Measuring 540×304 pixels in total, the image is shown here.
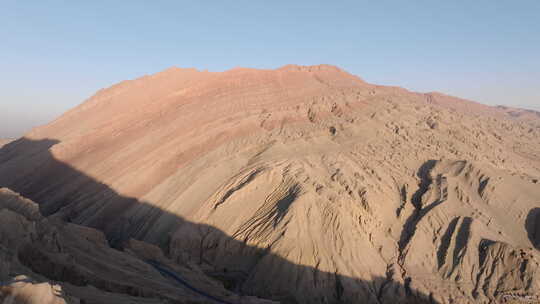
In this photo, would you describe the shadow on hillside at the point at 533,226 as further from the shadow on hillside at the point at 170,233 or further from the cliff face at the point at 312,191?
the shadow on hillside at the point at 170,233

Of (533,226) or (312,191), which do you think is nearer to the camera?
(312,191)

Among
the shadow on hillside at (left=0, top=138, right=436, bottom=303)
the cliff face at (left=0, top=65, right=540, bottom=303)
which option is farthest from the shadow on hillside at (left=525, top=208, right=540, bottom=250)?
the shadow on hillside at (left=0, top=138, right=436, bottom=303)

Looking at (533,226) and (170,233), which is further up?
(533,226)

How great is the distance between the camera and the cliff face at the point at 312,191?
15391mm

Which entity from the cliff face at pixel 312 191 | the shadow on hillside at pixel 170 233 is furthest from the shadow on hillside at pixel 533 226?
the shadow on hillside at pixel 170 233

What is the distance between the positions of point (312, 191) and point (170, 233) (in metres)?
7.20

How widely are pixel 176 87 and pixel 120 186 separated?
12340 mm

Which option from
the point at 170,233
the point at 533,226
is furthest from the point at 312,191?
the point at 533,226

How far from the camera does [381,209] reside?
1822 cm

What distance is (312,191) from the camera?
17.5m

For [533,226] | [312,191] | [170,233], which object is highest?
[312,191]

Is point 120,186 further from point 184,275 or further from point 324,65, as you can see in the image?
point 324,65

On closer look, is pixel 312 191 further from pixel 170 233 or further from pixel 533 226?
pixel 533 226

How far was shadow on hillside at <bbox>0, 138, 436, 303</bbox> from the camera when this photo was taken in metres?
14.6
